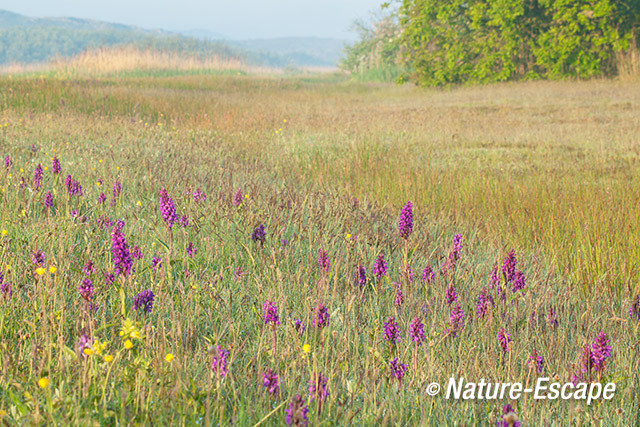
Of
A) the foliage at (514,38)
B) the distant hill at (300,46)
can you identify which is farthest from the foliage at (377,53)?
the distant hill at (300,46)

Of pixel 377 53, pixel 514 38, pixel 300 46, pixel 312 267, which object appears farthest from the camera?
pixel 300 46

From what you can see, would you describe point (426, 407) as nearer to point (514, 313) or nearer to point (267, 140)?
point (514, 313)

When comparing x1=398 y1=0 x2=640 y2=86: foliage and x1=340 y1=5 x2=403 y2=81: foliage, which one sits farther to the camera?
x1=340 y1=5 x2=403 y2=81: foliage

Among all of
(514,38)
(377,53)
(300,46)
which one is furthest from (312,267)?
(300,46)

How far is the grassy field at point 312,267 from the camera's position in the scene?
1.57 meters

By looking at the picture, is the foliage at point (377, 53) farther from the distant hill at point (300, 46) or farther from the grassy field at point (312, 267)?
the distant hill at point (300, 46)

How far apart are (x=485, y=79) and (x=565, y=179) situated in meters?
14.1

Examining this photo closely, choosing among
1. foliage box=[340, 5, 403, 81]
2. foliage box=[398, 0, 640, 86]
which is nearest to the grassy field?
foliage box=[398, 0, 640, 86]

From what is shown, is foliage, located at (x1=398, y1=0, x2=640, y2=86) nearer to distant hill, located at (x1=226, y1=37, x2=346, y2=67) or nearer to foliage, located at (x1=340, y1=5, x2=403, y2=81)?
foliage, located at (x1=340, y1=5, x2=403, y2=81)

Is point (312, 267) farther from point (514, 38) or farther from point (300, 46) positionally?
point (300, 46)

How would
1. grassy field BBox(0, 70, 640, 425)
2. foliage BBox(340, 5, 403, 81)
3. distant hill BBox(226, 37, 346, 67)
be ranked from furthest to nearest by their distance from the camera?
distant hill BBox(226, 37, 346, 67)
foliage BBox(340, 5, 403, 81)
grassy field BBox(0, 70, 640, 425)

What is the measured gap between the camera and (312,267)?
294 centimetres

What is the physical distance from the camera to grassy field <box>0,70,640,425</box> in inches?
61.9

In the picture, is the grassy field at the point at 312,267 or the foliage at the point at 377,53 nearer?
the grassy field at the point at 312,267
